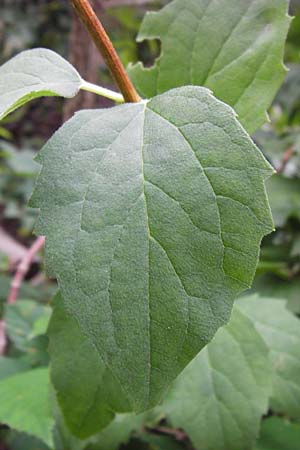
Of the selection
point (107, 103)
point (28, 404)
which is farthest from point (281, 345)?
point (107, 103)

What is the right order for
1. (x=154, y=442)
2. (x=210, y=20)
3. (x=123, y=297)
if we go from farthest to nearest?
1. (x=154, y=442)
2. (x=210, y=20)
3. (x=123, y=297)

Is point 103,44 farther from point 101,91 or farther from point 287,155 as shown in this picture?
point 287,155

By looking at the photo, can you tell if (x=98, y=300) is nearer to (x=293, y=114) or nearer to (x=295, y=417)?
(x=295, y=417)

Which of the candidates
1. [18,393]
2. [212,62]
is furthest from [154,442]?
[212,62]

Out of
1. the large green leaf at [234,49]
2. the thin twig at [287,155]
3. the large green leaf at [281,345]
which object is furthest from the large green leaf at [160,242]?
the thin twig at [287,155]

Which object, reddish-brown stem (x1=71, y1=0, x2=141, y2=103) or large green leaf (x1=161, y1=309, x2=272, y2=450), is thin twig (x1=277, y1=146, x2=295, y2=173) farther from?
reddish-brown stem (x1=71, y1=0, x2=141, y2=103)

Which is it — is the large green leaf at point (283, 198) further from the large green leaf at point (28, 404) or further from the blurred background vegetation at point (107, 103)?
the large green leaf at point (28, 404)
